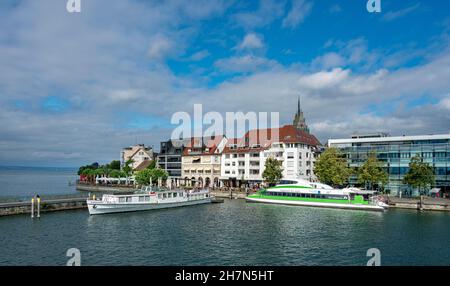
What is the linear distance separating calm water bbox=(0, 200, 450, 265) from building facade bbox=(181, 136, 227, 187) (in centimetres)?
5253

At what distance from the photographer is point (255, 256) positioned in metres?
32.7

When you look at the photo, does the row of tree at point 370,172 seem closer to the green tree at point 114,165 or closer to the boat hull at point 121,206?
the boat hull at point 121,206

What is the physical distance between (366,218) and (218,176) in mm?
61397

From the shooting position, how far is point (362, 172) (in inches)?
3172

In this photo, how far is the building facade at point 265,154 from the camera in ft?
320

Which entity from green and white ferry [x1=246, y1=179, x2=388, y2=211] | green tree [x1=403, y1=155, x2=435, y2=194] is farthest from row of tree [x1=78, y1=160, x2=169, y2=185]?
green tree [x1=403, y1=155, x2=435, y2=194]

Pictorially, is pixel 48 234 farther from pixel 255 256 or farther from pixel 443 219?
pixel 443 219

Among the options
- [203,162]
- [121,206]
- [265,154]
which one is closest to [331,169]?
[265,154]

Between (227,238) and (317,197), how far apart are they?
3735 centimetres

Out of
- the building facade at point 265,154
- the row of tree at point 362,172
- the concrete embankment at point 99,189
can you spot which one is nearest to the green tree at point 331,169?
the row of tree at point 362,172

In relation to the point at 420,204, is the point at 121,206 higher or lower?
higher

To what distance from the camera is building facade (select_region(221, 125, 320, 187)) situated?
97.5 m

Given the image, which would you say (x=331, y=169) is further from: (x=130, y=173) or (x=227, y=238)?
(x=130, y=173)
